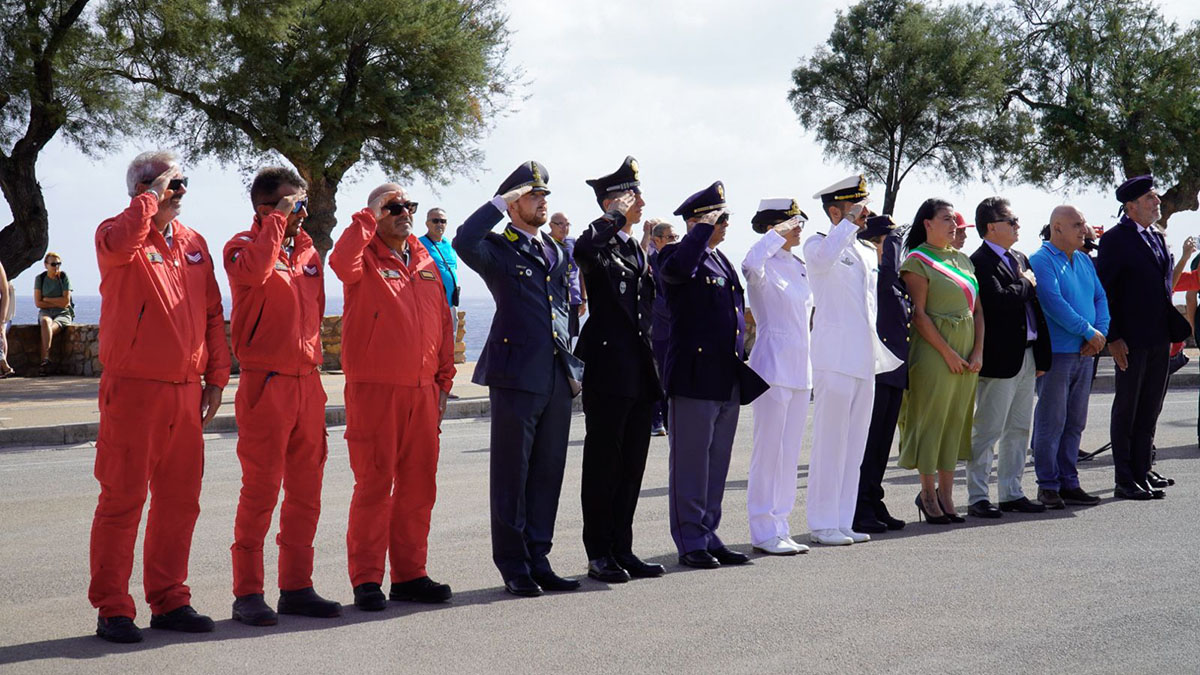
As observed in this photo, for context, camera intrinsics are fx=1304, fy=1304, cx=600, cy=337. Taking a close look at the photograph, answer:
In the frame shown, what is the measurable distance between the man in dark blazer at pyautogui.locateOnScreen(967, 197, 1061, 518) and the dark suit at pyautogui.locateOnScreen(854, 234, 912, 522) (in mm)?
838

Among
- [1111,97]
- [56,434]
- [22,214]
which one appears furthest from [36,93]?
[1111,97]

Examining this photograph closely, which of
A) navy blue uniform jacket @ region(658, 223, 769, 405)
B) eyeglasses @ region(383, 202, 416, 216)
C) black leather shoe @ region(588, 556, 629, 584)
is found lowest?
black leather shoe @ region(588, 556, 629, 584)

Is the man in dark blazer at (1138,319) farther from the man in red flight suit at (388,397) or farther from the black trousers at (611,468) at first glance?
the man in red flight suit at (388,397)

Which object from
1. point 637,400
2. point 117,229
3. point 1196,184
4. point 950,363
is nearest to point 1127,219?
point 950,363

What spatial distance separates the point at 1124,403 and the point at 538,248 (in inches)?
222

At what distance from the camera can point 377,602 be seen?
Answer: 6289mm

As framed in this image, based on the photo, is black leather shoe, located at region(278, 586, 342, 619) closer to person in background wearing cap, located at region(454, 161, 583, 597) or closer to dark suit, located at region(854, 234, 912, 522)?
person in background wearing cap, located at region(454, 161, 583, 597)

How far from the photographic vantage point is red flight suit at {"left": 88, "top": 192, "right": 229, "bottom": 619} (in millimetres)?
5664

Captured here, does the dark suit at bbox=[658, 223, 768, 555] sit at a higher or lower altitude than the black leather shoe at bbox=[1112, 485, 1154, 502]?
higher

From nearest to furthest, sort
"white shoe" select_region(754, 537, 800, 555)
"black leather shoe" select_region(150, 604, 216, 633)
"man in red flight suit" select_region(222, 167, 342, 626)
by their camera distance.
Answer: "black leather shoe" select_region(150, 604, 216, 633), "man in red flight suit" select_region(222, 167, 342, 626), "white shoe" select_region(754, 537, 800, 555)

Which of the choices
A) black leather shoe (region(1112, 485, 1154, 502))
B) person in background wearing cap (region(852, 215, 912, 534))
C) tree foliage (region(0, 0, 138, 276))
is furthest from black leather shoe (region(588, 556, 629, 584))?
tree foliage (region(0, 0, 138, 276))

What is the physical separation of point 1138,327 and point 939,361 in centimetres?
226

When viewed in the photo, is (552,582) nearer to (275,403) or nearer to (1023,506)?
(275,403)

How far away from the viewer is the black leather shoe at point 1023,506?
367 inches
